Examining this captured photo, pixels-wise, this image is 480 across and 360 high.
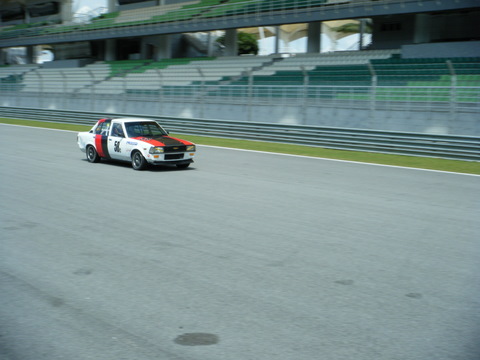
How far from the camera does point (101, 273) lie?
511 centimetres

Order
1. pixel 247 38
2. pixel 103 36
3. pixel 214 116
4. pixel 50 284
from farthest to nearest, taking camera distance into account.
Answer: pixel 247 38
pixel 103 36
pixel 214 116
pixel 50 284

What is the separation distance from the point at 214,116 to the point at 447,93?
35.1 feet

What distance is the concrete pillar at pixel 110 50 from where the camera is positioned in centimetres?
4947

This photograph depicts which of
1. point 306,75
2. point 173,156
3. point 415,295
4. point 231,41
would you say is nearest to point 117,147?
point 173,156

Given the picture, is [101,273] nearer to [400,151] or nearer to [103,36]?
[400,151]

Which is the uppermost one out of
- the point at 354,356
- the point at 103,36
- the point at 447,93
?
the point at 103,36

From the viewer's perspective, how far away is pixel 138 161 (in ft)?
41.3

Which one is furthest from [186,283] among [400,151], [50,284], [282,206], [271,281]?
[400,151]

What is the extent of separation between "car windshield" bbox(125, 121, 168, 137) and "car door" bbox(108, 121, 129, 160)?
197mm

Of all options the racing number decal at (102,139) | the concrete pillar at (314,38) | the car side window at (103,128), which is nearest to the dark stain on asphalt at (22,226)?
the racing number decal at (102,139)

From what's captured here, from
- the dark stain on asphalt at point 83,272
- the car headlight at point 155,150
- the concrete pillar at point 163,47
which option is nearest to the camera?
the dark stain on asphalt at point 83,272

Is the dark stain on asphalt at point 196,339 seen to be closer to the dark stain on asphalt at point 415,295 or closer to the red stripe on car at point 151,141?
the dark stain on asphalt at point 415,295

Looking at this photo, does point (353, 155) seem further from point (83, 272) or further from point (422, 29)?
point (422, 29)

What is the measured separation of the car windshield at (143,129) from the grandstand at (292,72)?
8079 mm
